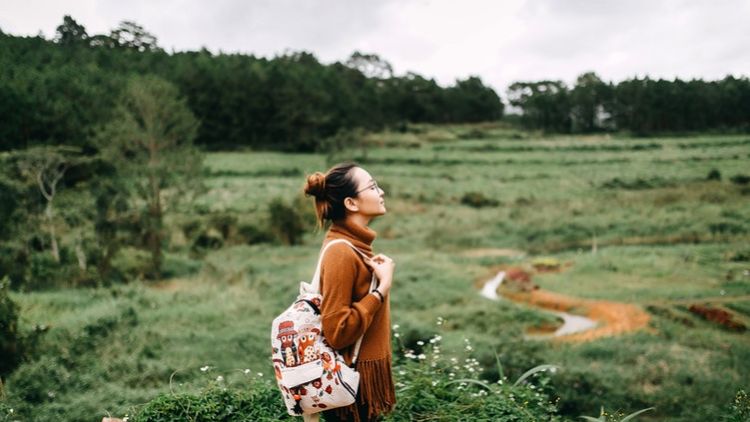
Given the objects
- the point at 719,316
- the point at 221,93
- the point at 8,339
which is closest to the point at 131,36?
the point at 8,339

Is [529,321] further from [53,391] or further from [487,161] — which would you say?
[487,161]

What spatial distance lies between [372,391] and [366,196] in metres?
0.89

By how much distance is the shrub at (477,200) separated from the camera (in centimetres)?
3234

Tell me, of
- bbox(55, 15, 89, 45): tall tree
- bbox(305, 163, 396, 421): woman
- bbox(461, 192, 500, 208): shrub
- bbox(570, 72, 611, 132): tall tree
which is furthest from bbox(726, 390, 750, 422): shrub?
bbox(461, 192, 500, 208): shrub

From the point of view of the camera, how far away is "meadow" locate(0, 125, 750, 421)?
817 cm

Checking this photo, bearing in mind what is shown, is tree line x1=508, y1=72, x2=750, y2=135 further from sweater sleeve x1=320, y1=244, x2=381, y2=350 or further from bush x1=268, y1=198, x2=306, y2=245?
sweater sleeve x1=320, y1=244, x2=381, y2=350

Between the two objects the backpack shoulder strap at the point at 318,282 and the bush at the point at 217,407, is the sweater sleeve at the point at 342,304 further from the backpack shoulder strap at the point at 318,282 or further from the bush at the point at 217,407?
the bush at the point at 217,407

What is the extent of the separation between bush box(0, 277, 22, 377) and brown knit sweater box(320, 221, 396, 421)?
5.99 metres

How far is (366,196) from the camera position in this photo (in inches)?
101

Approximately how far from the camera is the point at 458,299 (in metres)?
15.7

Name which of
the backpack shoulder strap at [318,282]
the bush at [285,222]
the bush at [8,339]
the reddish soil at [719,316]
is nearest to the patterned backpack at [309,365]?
the backpack shoulder strap at [318,282]

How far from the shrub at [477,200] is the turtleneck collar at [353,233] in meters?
30.1

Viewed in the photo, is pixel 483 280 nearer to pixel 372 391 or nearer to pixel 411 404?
pixel 411 404

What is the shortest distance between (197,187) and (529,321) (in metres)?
11.2
